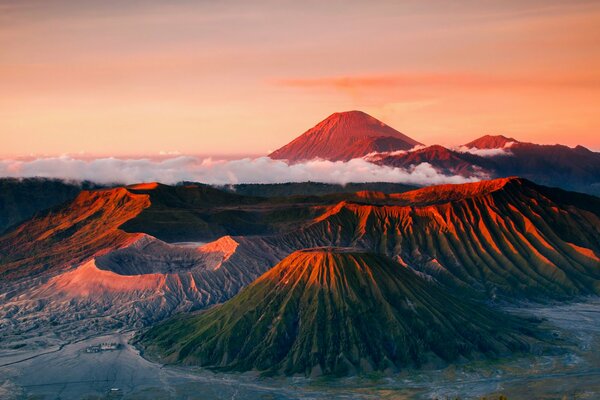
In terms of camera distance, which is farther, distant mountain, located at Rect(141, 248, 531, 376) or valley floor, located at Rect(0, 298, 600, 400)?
distant mountain, located at Rect(141, 248, 531, 376)

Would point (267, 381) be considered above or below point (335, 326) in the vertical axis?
below

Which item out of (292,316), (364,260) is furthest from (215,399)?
(364,260)

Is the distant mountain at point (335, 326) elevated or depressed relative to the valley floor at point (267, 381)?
elevated

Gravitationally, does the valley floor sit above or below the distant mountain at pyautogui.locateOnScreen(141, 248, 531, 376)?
below

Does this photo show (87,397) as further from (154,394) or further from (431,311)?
(431,311)

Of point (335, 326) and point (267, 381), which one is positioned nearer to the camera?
point (267, 381)

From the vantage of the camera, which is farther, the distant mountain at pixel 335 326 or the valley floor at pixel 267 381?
→ the distant mountain at pixel 335 326
